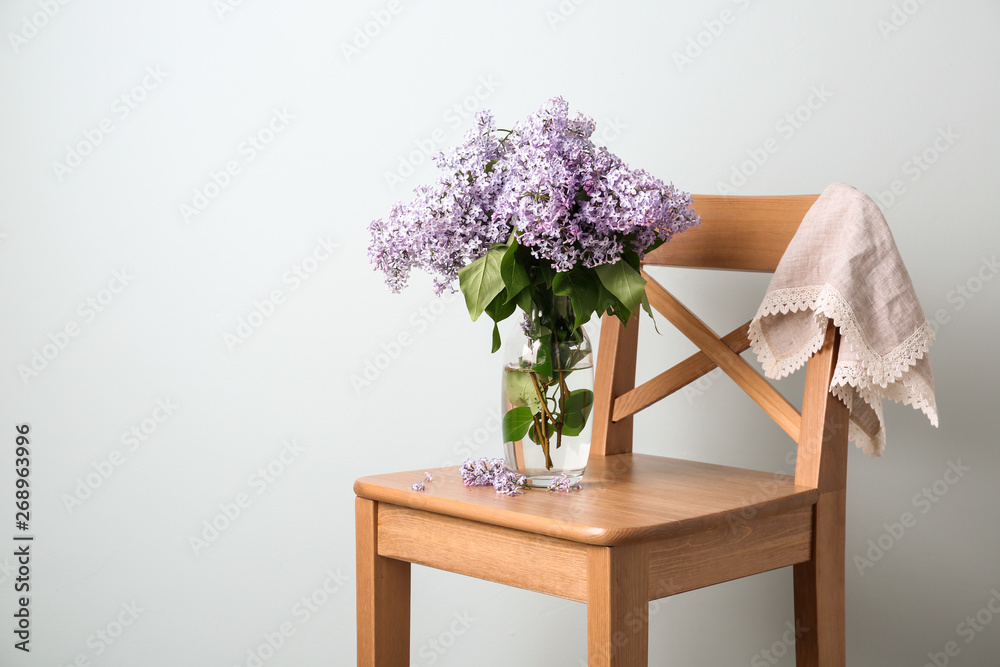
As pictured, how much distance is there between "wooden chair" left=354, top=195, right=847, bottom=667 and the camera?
3.10 ft

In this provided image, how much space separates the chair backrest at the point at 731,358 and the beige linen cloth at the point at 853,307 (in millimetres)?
36

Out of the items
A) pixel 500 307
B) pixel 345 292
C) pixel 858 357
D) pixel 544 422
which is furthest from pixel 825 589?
pixel 345 292

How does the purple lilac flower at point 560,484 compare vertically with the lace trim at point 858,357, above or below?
below

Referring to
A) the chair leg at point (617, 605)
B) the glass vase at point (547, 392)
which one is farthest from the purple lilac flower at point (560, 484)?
the chair leg at point (617, 605)

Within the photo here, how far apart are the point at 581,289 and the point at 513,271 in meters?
0.09

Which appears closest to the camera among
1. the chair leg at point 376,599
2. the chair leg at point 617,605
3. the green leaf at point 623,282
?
the chair leg at point 617,605

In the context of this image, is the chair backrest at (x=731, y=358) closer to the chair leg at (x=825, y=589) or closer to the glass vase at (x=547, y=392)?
the chair leg at (x=825, y=589)

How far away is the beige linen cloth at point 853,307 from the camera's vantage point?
1.09 metres

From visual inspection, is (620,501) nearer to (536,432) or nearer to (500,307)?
(536,432)

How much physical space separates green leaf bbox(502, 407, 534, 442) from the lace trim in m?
0.33

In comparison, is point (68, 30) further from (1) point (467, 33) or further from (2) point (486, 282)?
(2) point (486, 282)

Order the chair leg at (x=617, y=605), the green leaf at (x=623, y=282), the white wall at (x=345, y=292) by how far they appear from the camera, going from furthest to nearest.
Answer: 1. the white wall at (x=345, y=292)
2. the green leaf at (x=623, y=282)
3. the chair leg at (x=617, y=605)

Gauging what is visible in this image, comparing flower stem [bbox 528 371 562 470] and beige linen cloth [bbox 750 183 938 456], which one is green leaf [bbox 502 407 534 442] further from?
beige linen cloth [bbox 750 183 938 456]

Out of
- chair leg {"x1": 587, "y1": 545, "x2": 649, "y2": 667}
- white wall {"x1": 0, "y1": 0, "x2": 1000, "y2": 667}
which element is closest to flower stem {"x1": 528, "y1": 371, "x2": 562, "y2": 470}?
chair leg {"x1": 587, "y1": 545, "x2": 649, "y2": 667}
